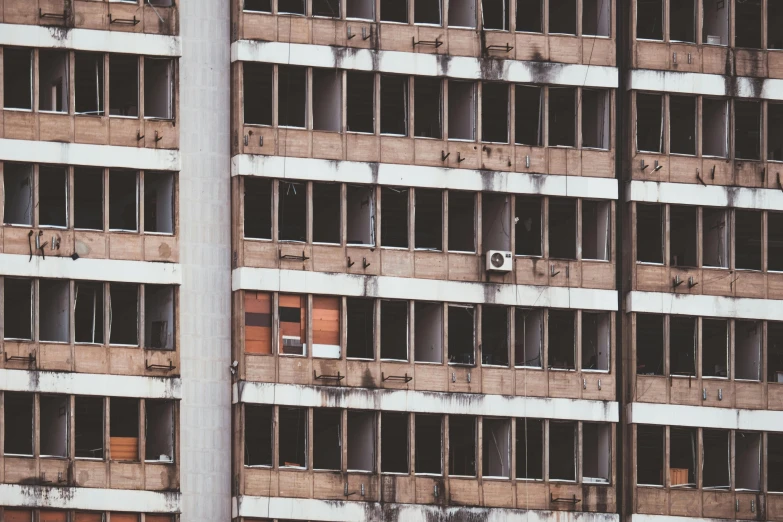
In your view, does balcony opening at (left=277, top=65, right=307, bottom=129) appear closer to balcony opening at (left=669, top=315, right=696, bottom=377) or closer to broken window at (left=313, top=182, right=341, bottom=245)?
broken window at (left=313, top=182, right=341, bottom=245)

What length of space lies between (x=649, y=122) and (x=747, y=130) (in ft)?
11.0

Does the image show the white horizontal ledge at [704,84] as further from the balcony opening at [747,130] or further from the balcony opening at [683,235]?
the balcony opening at [683,235]

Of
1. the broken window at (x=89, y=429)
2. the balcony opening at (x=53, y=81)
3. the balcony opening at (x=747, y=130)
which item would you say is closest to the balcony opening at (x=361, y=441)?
the broken window at (x=89, y=429)

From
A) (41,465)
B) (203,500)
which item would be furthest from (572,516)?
(41,465)

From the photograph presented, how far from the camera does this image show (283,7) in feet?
240

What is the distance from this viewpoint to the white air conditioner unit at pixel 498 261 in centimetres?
7250

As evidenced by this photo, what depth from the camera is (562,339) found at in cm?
7394

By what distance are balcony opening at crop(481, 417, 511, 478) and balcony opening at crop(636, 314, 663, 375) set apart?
4960 mm

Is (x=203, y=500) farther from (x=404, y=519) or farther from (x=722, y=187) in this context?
(x=722, y=187)

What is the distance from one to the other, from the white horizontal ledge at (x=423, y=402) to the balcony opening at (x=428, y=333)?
4.45ft

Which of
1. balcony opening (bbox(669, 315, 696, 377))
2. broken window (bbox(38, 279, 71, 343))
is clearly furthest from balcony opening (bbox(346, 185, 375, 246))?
balcony opening (bbox(669, 315, 696, 377))

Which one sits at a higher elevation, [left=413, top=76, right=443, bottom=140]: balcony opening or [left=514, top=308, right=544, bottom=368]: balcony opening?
[left=413, top=76, right=443, bottom=140]: balcony opening

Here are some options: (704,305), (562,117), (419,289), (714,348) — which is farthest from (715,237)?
(419,289)

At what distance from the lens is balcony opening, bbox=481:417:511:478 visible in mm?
72312
